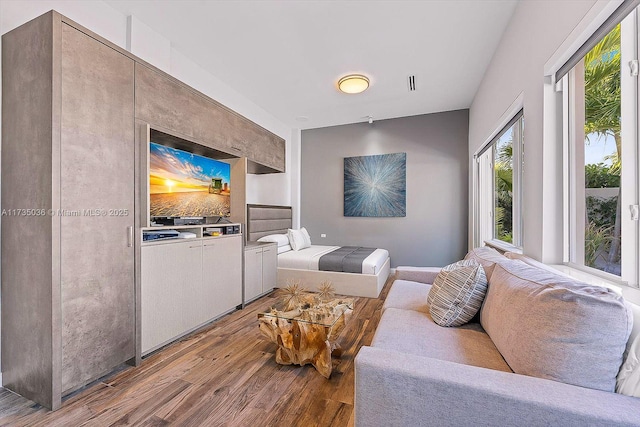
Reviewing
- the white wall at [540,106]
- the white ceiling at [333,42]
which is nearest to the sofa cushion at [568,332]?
the white wall at [540,106]

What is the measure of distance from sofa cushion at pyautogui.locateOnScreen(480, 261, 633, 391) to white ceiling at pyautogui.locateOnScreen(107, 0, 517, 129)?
234 centimetres

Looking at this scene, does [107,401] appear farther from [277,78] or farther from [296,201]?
[296,201]

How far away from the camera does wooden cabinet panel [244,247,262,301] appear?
130 inches

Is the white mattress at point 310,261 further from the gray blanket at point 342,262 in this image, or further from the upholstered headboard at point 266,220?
the upholstered headboard at point 266,220

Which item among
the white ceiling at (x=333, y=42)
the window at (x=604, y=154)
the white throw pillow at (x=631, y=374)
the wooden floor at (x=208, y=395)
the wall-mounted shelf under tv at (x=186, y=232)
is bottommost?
the wooden floor at (x=208, y=395)

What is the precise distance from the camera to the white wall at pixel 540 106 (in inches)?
62.7

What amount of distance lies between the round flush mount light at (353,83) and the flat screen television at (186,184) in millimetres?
1827

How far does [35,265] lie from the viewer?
161 centimetres

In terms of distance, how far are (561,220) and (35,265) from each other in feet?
10.8

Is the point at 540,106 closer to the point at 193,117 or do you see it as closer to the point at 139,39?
the point at 193,117

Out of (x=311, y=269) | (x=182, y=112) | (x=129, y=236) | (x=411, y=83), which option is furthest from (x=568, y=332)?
(x=411, y=83)

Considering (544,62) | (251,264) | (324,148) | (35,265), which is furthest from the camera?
(324,148)

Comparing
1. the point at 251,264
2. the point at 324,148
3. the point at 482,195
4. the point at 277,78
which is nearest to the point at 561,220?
the point at 482,195

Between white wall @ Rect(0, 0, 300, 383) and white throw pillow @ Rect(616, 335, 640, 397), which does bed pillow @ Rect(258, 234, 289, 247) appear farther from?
white throw pillow @ Rect(616, 335, 640, 397)
